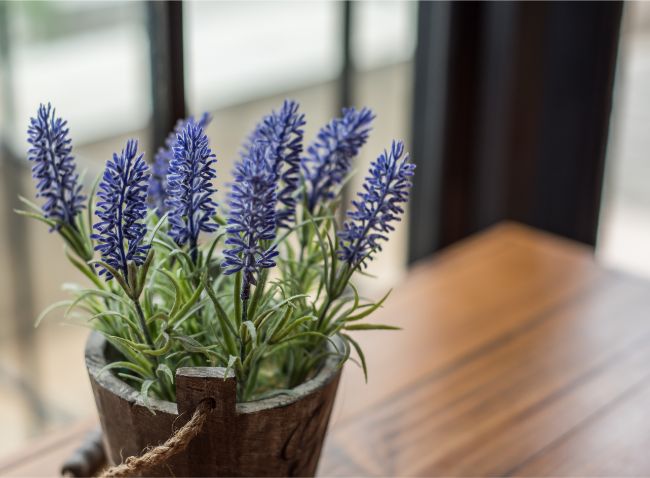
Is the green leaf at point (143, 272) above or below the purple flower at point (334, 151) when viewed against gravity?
below

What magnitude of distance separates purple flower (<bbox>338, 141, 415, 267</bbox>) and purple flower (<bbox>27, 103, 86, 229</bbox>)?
0.22 meters

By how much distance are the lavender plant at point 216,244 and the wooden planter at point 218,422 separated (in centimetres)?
2

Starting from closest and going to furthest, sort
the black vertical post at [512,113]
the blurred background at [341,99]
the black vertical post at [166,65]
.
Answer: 1. the black vertical post at [166,65]
2. the blurred background at [341,99]
3. the black vertical post at [512,113]

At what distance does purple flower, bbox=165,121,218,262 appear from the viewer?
0.66 meters

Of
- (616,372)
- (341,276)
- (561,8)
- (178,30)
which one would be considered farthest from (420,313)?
(561,8)

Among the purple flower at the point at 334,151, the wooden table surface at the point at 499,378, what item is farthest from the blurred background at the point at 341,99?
the purple flower at the point at 334,151

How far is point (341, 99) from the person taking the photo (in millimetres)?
2031

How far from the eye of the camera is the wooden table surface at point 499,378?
1029 mm

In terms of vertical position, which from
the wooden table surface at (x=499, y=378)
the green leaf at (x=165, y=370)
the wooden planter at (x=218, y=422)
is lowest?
the wooden table surface at (x=499, y=378)

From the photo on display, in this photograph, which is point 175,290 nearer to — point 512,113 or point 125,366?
point 125,366

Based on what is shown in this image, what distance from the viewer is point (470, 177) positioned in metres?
2.26

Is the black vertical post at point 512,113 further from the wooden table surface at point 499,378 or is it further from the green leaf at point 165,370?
the green leaf at point 165,370

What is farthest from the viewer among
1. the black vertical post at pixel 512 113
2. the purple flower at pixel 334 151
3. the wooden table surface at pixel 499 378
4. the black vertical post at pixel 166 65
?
the black vertical post at pixel 512 113

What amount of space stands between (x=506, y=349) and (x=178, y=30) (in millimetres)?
777
